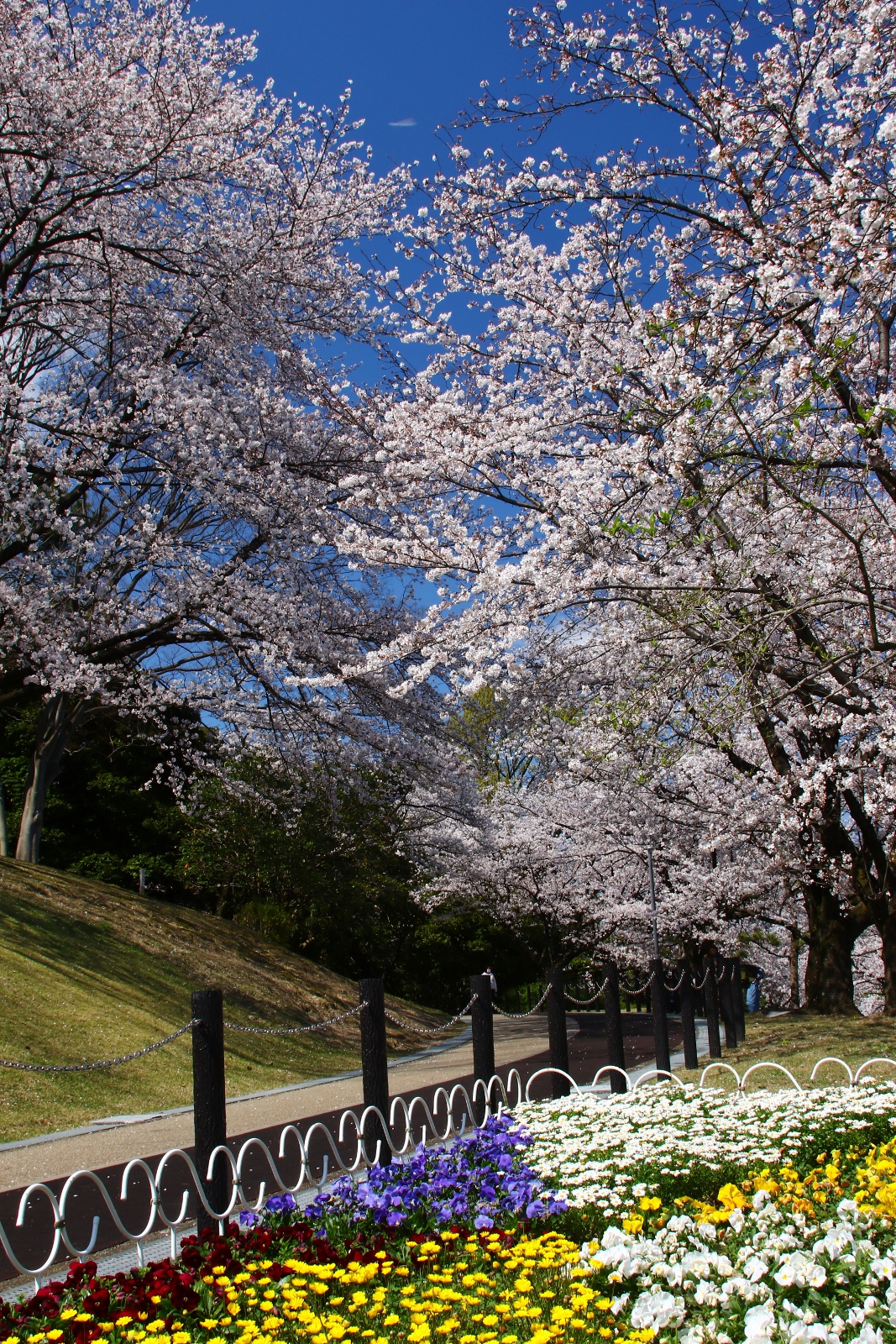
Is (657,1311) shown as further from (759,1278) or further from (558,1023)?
(558,1023)

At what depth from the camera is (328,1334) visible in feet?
10.2

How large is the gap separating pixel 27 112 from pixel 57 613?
5.54 meters

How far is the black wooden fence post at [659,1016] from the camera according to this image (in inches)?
362

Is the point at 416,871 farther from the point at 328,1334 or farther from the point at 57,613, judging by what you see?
the point at 328,1334

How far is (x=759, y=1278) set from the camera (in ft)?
9.69

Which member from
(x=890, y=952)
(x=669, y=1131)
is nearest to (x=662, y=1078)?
(x=669, y=1131)

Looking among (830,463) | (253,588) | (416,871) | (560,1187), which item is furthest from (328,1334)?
(416,871)

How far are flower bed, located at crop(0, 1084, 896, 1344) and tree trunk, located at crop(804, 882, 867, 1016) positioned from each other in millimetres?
9342

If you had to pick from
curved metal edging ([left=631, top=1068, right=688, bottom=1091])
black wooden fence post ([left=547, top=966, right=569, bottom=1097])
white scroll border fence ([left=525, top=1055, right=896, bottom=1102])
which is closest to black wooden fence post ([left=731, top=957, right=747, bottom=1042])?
white scroll border fence ([left=525, top=1055, right=896, bottom=1102])

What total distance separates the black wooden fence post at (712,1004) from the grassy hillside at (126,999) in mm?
4818

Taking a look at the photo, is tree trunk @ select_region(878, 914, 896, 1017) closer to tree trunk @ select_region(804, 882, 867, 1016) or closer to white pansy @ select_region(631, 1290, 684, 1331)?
tree trunk @ select_region(804, 882, 867, 1016)

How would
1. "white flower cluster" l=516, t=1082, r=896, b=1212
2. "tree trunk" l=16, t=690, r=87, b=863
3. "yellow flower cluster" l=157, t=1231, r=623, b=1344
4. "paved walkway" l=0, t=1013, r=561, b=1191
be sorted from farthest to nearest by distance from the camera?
"tree trunk" l=16, t=690, r=87, b=863 < "paved walkway" l=0, t=1013, r=561, b=1191 < "white flower cluster" l=516, t=1082, r=896, b=1212 < "yellow flower cluster" l=157, t=1231, r=623, b=1344

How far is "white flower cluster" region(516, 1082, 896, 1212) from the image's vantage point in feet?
15.3

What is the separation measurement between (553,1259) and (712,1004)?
8135 millimetres
